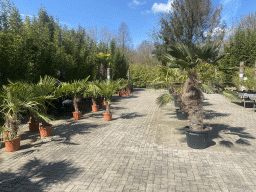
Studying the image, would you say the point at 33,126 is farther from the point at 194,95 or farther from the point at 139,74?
the point at 139,74

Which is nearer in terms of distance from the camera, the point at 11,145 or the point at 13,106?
the point at 13,106

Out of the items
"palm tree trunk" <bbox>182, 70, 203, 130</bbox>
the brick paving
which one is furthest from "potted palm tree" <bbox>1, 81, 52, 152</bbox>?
"palm tree trunk" <bbox>182, 70, 203, 130</bbox>

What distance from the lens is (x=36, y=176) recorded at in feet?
11.3

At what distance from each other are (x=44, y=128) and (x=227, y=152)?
547 centimetres

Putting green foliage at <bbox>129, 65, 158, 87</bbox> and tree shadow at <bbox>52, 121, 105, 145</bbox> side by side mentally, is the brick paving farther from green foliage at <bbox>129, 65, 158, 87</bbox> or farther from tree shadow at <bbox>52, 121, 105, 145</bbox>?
green foliage at <bbox>129, 65, 158, 87</bbox>

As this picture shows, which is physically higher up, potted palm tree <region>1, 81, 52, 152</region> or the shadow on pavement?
potted palm tree <region>1, 81, 52, 152</region>

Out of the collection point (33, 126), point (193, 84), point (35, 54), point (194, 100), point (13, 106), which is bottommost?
point (33, 126)

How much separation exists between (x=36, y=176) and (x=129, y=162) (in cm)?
195

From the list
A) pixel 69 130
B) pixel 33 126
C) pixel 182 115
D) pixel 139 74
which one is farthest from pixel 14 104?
pixel 139 74

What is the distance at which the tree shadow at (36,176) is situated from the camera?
123 inches

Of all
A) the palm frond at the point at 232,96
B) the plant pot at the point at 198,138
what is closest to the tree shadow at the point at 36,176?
the plant pot at the point at 198,138

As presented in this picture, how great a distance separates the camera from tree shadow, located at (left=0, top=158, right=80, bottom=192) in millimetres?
3127

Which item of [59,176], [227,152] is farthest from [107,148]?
[227,152]

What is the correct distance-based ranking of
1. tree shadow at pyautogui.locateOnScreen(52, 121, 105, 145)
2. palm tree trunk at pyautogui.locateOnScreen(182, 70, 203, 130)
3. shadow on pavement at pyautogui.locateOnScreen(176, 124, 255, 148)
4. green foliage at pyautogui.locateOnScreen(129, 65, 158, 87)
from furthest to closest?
green foliage at pyautogui.locateOnScreen(129, 65, 158, 87)
tree shadow at pyautogui.locateOnScreen(52, 121, 105, 145)
shadow on pavement at pyautogui.locateOnScreen(176, 124, 255, 148)
palm tree trunk at pyautogui.locateOnScreen(182, 70, 203, 130)
